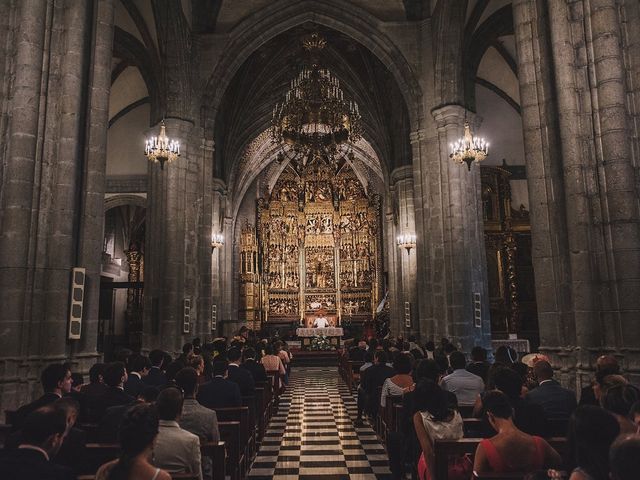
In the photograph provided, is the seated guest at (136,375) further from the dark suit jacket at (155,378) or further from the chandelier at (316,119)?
the chandelier at (316,119)

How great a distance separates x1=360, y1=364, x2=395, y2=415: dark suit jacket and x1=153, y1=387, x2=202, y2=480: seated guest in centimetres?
474

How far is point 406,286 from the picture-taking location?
20.4m

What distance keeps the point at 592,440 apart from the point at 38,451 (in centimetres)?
252

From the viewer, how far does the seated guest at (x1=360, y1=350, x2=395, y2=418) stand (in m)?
7.81

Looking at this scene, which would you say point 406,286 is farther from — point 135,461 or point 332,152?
point 135,461

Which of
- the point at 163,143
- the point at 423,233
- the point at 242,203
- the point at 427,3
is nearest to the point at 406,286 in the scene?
the point at 423,233

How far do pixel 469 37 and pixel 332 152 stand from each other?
17.5 ft

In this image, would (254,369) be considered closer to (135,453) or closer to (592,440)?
(135,453)

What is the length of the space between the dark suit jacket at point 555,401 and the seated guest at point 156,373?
4.00 meters

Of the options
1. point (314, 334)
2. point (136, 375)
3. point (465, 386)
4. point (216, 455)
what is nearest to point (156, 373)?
point (136, 375)

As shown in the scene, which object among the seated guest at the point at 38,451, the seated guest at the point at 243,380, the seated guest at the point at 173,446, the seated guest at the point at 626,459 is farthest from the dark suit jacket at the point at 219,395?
the seated guest at the point at 626,459

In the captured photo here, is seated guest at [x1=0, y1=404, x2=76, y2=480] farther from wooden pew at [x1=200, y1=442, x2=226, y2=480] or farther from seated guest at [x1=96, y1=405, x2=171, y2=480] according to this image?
wooden pew at [x1=200, y1=442, x2=226, y2=480]

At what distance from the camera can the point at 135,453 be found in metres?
2.51

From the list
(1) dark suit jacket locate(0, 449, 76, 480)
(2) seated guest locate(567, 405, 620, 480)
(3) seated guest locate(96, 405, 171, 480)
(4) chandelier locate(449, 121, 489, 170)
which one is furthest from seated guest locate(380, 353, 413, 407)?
(4) chandelier locate(449, 121, 489, 170)
